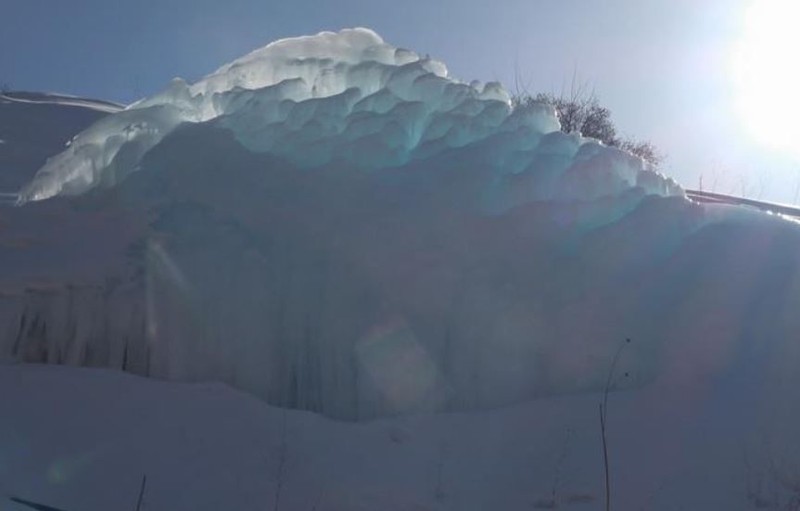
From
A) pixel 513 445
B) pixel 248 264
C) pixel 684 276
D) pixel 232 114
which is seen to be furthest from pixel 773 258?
pixel 232 114

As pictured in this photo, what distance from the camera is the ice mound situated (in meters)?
7.38

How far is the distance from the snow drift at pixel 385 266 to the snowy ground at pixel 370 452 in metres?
0.30

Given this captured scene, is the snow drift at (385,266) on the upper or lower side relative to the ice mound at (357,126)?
lower

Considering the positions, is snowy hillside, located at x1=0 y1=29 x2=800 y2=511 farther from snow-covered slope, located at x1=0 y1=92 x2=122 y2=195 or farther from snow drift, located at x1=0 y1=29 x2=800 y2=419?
snow-covered slope, located at x1=0 y1=92 x2=122 y2=195

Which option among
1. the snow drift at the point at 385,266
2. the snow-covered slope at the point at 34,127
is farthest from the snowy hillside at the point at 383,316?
the snow-covered slope at the point at 34,127

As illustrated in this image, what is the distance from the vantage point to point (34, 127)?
50.9ft

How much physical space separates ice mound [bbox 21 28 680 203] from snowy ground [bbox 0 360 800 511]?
187cm

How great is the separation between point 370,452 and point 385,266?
136 cm

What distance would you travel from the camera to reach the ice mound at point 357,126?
7375 millimetres

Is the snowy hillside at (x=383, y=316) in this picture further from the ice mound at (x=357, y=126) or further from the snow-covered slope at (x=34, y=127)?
the snow-covered slope at (x=34, y=127)

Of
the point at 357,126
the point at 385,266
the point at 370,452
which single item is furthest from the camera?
the point at 357,126

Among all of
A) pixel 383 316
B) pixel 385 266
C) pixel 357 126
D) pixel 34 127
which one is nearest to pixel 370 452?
pixel 383 316

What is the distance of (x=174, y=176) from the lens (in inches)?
284

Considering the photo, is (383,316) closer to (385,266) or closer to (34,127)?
(385,266)
